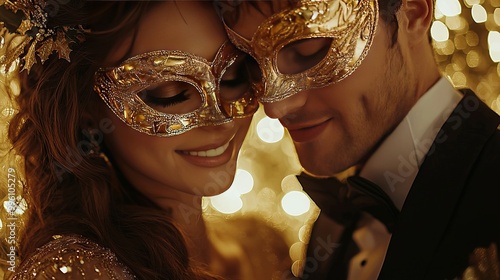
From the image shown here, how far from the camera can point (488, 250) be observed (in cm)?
131

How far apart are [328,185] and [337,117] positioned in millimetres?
146

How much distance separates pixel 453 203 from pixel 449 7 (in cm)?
38

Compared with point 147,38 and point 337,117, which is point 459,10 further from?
point 147,38

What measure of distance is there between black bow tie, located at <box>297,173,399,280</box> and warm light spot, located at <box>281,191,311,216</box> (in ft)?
0.06

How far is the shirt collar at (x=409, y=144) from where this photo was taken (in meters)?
1.37

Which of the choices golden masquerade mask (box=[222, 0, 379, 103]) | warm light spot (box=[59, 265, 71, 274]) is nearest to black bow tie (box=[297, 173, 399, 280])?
golden masquerade mask (box=[222, 0, 379, 103])

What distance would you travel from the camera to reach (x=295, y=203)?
59.5 inches

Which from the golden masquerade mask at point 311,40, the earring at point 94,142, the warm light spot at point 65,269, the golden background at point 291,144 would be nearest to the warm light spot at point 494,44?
the golden background at point 291,144

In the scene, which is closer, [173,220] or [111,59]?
[111,59]

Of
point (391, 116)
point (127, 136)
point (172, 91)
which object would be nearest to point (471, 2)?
point (391, 116)

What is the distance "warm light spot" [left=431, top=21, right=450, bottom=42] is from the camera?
1.40 metres

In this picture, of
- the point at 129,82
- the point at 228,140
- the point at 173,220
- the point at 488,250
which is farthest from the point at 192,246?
the point at 488,250

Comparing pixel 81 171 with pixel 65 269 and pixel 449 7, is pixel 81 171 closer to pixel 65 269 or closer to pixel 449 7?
pixel 65 269

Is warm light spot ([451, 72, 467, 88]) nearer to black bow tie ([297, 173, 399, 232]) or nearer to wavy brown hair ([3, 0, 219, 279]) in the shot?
black bow tie ([297, 173, 399, 232])
